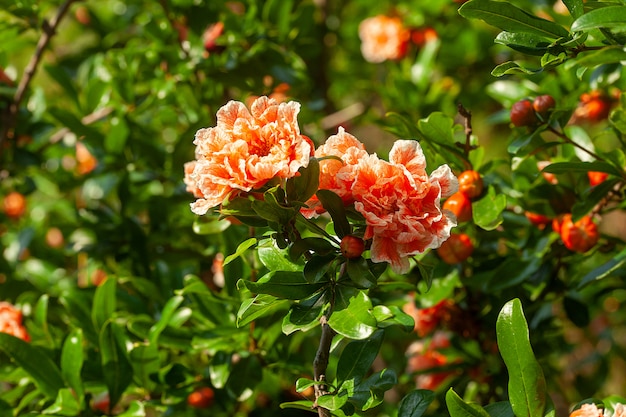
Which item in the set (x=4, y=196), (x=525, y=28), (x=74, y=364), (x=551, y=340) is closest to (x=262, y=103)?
(x=525, y=28)

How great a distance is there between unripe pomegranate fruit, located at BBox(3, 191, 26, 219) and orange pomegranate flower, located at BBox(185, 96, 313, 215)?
4.83 ft

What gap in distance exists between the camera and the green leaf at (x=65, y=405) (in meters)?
1.09

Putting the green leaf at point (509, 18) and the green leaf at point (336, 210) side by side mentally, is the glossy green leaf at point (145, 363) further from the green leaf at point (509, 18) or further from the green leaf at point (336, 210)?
the green leaf at point (509, 18)

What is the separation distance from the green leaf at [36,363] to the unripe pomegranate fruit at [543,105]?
0.81 metres

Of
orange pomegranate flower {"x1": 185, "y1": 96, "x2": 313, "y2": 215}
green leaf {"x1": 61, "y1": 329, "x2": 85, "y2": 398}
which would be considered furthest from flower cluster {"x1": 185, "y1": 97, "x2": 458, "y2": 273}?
green leaf {"x1": 61, "y1": 329, "x2": 85, "y2": 398}

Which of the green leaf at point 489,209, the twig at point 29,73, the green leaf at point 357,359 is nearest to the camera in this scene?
the green leaf at point 357,359

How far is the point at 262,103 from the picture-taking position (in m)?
0.84

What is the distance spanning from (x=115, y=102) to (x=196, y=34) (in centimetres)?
22

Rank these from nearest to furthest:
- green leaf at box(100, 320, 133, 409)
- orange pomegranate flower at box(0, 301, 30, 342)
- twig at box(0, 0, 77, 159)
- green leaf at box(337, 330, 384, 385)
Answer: green leaf at box(337, 330, 384, 385) < green leaf at box(100, 320, 133, 409) < orange pomegranate flower at box(0, 301, 30, 342) < twig at box(0, 0, 77, 159)

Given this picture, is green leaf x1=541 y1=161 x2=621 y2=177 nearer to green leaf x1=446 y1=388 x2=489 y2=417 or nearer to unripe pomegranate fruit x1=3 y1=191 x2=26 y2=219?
green leaf x1=446 y1=388 x2=489 y2=417

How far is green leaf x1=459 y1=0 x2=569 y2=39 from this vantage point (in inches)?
34.1

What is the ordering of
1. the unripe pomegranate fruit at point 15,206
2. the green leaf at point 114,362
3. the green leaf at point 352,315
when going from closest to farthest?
the green leaf at point 352,315 < the green leaf at point 114,362 < the unripe pomegranate fruit at point 15,206

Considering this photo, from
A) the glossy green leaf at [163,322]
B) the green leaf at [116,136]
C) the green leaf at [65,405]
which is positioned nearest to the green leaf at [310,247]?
the glossy green leaf at [163,322]

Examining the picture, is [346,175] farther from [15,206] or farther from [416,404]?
[15,206]
